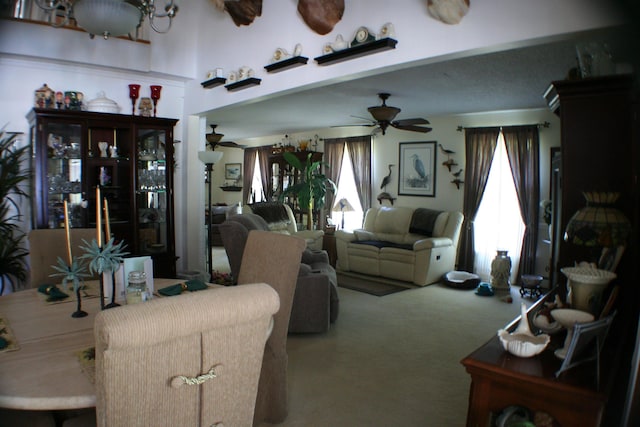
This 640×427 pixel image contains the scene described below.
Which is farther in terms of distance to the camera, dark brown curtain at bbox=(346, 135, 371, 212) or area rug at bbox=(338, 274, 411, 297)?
dark brown curtain at bbox=(346, 135, 371, 212)

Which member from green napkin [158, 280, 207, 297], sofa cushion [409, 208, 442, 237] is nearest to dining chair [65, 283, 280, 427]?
green napkin [158, 280, 207, 297]

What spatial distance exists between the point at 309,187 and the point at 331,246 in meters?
1.21

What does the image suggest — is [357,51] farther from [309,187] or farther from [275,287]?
[309,187]

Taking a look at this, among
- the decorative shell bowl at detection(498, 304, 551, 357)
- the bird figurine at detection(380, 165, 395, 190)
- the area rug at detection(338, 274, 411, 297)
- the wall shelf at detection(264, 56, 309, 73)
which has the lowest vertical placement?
the area rug at detection(338, 274, 411, 297)

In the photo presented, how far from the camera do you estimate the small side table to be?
6723 mm

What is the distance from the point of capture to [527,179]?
568 centimetres

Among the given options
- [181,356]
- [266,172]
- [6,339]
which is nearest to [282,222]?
[266,172]

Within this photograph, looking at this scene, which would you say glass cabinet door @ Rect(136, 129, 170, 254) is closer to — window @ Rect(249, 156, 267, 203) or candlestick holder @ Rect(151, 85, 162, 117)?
candlestick holder @ Rect(151, 85, 162, 117)

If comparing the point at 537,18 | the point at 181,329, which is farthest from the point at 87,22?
the point at 537,18

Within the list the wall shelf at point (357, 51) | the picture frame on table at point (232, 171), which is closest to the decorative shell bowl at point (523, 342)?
the wall shelf at point (357, 51)

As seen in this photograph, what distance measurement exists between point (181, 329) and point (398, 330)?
326 cm

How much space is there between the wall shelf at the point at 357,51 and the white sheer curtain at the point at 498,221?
385 cm

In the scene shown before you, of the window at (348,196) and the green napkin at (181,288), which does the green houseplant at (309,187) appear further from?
the green napkin at (181,288)

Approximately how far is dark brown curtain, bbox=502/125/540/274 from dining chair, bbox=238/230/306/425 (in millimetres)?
4494
